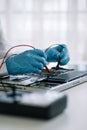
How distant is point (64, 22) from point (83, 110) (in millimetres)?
2361

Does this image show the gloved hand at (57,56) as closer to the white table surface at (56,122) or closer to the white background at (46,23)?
the white table surface at (56,122)

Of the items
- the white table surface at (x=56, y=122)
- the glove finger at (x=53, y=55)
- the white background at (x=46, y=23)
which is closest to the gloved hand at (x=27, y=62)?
the glove finger at (x=53, y=55)

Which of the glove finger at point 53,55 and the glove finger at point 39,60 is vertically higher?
the glove finger at point 39,60

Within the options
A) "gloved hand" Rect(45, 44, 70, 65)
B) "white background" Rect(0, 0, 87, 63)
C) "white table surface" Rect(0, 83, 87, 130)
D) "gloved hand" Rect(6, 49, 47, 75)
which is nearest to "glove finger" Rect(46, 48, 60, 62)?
"gloved hand" Rect(45, 44, 70, 65)

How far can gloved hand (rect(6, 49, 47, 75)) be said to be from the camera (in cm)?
103

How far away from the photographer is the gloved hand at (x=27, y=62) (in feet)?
3.39

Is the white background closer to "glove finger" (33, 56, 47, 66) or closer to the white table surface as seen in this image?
"glove finger" (33, 56, 47, 66)

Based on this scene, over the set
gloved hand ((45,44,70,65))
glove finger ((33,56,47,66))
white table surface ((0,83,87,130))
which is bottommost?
white table surface ((0,83,87,130))

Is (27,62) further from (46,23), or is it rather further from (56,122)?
(46,23)

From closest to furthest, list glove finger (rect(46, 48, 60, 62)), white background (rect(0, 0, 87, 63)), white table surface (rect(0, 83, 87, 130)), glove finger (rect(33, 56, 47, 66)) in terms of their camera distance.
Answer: white table surface (rect(0, 83, 87, 130)), glove finger (rect(33, 56, 47, 66)), glove finger (rect(46, 48, 60, 62)), white background (rect(0, 0, 87, 63))

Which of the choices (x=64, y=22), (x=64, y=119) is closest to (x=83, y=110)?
(x=64, y=119)

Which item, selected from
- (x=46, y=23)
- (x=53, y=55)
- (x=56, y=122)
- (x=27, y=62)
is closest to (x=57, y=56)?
(x=53, y=55)

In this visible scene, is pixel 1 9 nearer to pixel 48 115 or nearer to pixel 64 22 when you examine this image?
pixel 64 22

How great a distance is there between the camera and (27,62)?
1073 mm
